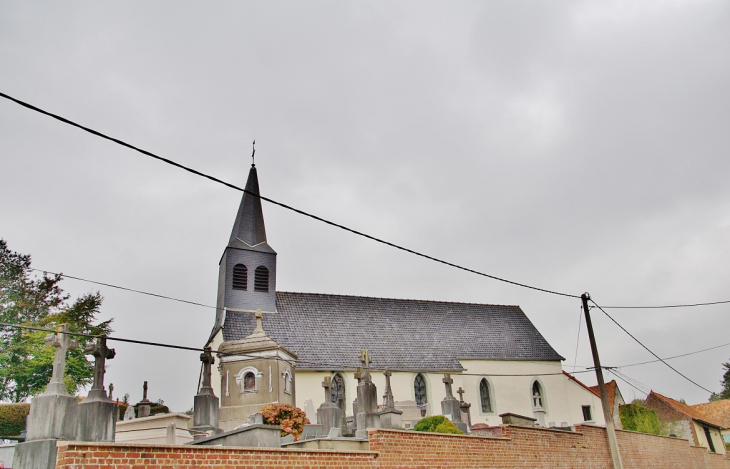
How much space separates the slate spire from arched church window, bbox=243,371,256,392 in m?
9.97

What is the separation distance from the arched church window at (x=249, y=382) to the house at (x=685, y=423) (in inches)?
1069

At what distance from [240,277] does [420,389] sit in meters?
10.5

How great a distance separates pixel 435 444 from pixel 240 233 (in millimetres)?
19660

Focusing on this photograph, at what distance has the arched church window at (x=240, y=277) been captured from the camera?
27281 mm

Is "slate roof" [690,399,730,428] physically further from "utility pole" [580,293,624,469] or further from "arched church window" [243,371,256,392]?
"arched church window" [243,371,256,392]

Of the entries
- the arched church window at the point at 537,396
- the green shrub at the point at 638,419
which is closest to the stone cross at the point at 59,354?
the arched church window at the point at 537,396

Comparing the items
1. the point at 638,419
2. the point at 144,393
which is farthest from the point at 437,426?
the point at 638,419

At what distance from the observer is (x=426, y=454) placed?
1076 centimetres

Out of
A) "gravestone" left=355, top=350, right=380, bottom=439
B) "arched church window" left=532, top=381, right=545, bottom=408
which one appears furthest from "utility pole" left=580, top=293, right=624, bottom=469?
"arched church window" left=532, top=381, right=545, bottom=408

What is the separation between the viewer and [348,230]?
999 centimetres

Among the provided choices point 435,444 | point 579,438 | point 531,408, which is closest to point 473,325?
point 531,408

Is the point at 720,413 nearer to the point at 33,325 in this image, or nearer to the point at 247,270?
the point at 247,270

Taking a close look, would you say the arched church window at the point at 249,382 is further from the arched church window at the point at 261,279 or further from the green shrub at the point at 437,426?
the arched church window at the point at 261,279

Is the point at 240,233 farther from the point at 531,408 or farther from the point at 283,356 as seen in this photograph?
the point at 531,408
